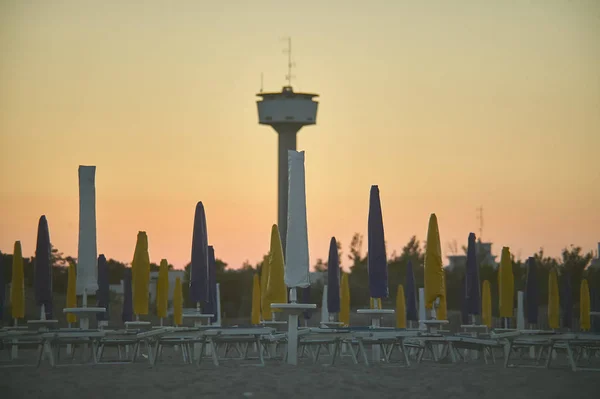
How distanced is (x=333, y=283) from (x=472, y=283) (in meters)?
2.69

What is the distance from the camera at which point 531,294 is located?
65.8 feet

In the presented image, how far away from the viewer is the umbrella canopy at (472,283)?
20.1 m

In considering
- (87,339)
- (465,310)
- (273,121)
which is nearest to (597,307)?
(465,310)

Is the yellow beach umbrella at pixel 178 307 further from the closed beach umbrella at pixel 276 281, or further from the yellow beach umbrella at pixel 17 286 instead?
the closed beach umbrella at pixel 276 281

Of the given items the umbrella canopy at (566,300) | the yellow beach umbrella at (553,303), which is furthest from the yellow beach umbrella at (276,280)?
the umbrella canopy at (566,300)

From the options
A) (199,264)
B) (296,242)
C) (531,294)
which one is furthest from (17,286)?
(531,294)

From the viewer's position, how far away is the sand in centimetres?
1123

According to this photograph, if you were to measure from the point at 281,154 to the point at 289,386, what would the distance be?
90026mm

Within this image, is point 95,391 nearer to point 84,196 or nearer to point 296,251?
point 296,251

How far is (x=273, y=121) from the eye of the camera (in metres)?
98.3

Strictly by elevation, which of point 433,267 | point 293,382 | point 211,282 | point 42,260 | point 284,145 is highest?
point 284,145

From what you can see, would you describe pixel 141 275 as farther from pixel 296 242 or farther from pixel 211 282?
pixel 296 242

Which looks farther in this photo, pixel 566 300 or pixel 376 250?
pixel 566 300

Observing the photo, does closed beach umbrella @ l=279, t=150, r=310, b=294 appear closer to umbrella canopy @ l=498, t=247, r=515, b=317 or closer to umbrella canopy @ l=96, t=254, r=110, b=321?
umbrella canopy @ l=498, t=247, r=515, b=317
